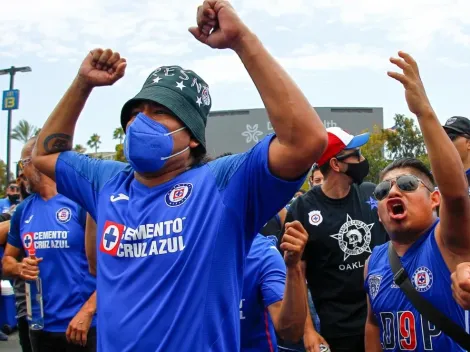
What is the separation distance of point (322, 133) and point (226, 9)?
0.57 m

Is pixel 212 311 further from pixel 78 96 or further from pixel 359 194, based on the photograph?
pixel 359 194

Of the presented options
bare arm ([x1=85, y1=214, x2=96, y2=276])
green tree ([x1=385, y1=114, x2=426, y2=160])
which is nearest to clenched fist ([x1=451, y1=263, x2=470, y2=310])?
bare arm ([x1=85, y1=214, x2=96, y2=276])

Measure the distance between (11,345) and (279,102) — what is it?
327 inches

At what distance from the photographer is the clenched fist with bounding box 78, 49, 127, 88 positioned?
9.58 ft

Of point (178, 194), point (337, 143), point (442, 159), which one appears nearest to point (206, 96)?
point (178, 194)

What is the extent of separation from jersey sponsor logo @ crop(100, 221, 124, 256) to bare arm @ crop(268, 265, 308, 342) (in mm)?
970

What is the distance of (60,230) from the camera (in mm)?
4875

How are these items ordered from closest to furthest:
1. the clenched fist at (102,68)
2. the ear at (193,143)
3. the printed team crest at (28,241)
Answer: the ear at (193,143)
the clenched fist at (102,68)
the printed team crest at (28,241)

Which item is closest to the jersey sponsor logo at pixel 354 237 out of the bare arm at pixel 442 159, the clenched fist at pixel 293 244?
the clenched fist at pixel 293 244

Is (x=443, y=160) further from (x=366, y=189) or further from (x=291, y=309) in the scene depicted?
(x=366, y=189)

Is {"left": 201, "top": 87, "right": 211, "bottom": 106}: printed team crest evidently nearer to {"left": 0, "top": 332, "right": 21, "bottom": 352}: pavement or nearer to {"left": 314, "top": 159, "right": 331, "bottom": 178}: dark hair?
{"left": 314, "top": 159, "right": 331, "bottom": 178}: dark hair

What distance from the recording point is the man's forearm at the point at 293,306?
10.2 ft

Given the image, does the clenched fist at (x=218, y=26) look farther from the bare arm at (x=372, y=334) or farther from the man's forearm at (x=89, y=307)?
the man's forearm at (x=89, y=307)

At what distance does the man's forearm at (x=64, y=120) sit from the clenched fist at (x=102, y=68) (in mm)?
43
